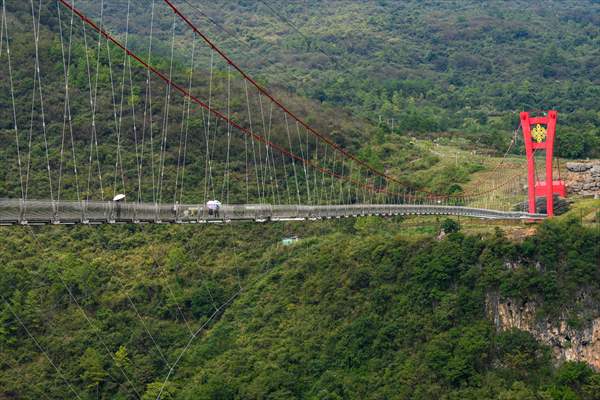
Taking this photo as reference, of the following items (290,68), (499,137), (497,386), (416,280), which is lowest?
(497,386)

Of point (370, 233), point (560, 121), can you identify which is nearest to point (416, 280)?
point (370, 233)

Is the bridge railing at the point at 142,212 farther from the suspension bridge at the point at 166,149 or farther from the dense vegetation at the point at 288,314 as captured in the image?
the dense vegetation at the point at 288,314

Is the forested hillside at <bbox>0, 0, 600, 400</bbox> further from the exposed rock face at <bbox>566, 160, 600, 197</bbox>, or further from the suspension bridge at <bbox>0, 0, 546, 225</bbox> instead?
the exposed rock face at <bbox>566, 160, 600, 197</bbox>

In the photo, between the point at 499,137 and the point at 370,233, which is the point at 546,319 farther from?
the point at 499,137

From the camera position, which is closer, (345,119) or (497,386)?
(497,386)

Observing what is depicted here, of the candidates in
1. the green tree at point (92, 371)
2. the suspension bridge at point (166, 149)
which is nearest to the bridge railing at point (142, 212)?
the suspension bridge at point (166, 149)

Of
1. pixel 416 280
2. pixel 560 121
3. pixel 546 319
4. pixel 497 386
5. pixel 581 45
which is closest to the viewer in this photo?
pixel 497 386
